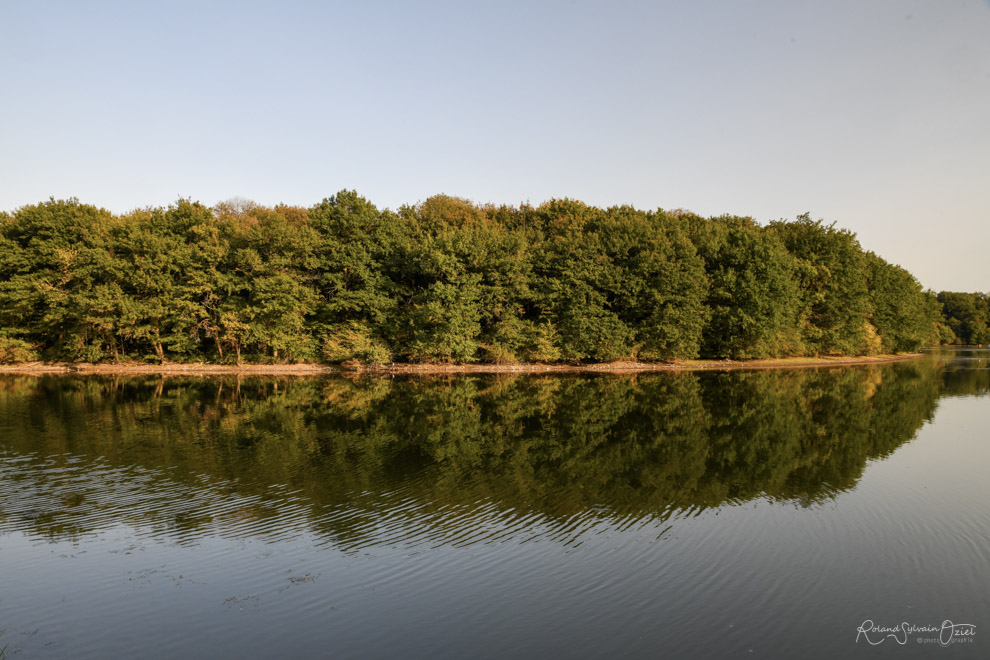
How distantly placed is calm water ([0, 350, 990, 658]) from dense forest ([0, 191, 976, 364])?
22.7 m

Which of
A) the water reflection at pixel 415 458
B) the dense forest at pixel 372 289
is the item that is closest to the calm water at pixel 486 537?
the water reflection at pixel 415 458

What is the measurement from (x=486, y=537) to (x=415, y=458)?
6284 mm

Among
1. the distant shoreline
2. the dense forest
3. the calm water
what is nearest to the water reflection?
the calm water

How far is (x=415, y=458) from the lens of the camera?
1608 centimetres

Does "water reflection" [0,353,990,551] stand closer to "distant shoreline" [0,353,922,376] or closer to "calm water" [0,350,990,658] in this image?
"calm water" [0,350,990,658]

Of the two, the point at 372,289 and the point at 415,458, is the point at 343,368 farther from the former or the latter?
the point at 415,458

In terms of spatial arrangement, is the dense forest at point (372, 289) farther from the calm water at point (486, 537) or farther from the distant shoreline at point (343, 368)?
the calm water at point (486, 537)

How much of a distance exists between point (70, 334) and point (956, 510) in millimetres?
53020

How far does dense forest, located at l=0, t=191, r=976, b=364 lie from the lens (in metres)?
43.1

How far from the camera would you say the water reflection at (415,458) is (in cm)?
1101

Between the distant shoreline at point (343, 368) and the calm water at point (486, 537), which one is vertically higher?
the distant shoreline at point (343, 368)

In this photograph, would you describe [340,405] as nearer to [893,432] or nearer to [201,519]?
[201,519]

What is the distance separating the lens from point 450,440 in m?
18.7

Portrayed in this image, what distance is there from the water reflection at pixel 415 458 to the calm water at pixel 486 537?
4.0 inches
